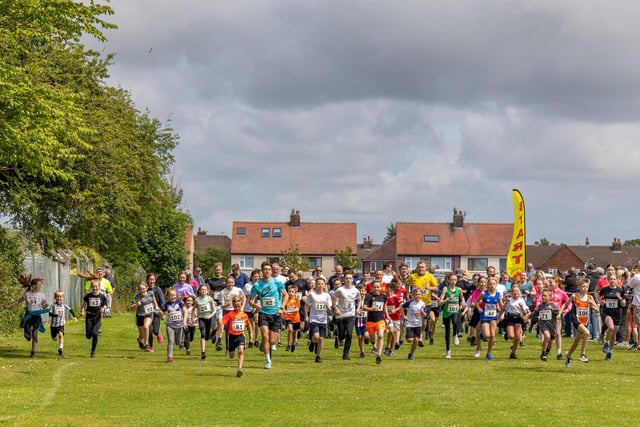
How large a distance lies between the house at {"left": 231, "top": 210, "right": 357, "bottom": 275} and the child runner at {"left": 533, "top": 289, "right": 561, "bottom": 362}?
3642 inches

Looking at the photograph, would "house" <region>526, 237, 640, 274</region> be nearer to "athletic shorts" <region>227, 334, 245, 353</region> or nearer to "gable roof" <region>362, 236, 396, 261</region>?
"gable roof" <region>362, 236, 396, 261</region>

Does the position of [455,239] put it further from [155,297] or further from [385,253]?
[155,297]

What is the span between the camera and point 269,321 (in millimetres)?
22109

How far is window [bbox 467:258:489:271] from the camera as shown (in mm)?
114188

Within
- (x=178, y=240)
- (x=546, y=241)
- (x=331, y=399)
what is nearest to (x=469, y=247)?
(x=178, y=240)

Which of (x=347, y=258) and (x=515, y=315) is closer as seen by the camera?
(x=515, y=315)

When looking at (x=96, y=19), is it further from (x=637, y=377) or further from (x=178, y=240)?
(x=178, y=240)

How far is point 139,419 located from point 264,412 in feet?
5.54

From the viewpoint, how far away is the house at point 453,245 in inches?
4481

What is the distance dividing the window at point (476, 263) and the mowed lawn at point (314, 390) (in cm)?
8848

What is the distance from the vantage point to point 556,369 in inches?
835

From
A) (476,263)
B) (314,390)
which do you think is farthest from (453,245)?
(314,390)

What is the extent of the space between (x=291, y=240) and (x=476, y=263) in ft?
66.5

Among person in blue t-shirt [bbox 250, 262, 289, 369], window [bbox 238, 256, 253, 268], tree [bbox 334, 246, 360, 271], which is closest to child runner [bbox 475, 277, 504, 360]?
person in blue t-shirt [bbox 250, 262, 289, 369]
